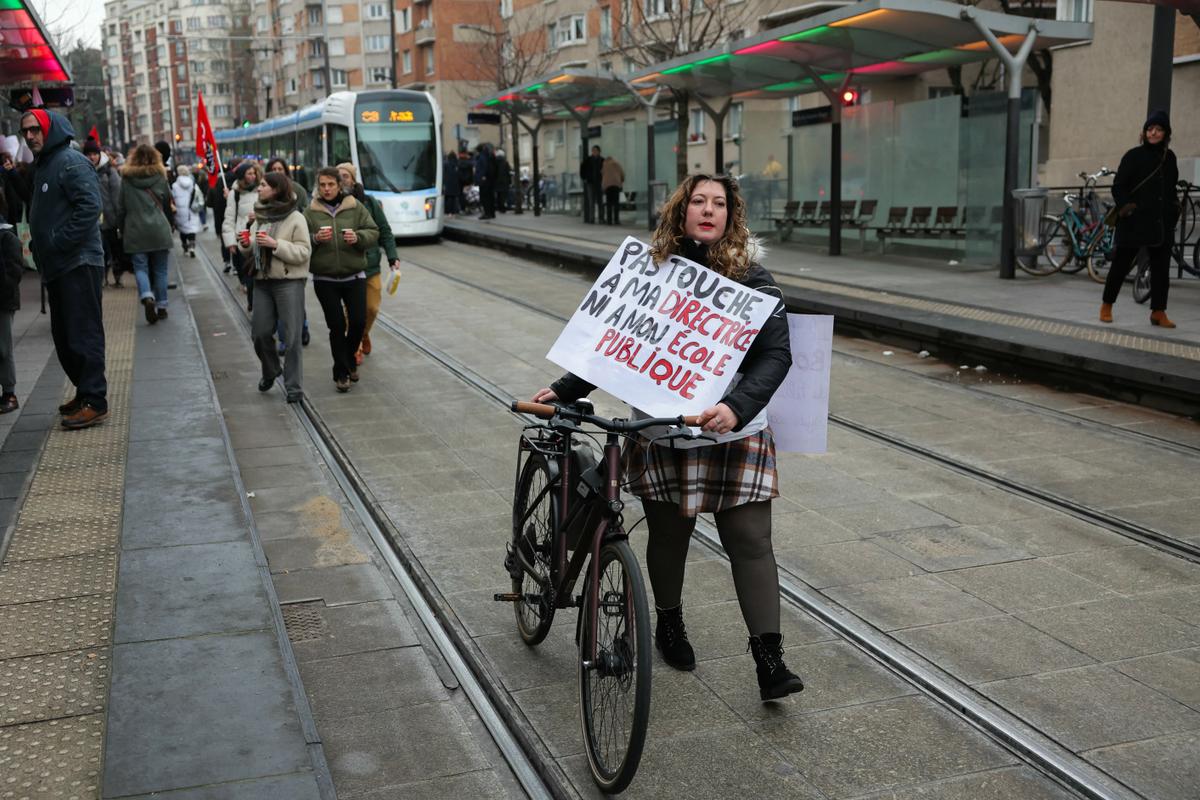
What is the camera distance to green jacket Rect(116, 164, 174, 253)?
44.4ft

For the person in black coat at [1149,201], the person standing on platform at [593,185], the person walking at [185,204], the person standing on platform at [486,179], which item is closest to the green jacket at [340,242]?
the person in black coat at [1149,201]

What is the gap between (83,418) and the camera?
8.21 metres

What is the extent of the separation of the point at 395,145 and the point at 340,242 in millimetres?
17441

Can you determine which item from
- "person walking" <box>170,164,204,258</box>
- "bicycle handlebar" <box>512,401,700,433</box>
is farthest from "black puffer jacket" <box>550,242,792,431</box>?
"person walking" <box>170,164,204,258</box>

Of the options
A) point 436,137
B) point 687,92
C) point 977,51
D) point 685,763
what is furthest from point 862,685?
point 436,137

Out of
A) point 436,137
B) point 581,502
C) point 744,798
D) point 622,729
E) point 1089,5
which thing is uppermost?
point 1089,5

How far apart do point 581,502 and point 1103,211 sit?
45.1 feet

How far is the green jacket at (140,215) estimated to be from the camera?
13539 millimetres

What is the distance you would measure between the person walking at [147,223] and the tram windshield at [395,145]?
1272 centimetres

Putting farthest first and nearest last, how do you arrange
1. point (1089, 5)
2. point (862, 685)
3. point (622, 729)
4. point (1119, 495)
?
1. point (1089, 5)
2. point (1119, 495)
3. point (862, 685)
4. point (622, 729)

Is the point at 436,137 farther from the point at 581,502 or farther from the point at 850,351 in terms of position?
the point at 581,502

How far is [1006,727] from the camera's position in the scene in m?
4.12

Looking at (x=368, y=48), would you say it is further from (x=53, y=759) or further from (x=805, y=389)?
(x=53, y=759)

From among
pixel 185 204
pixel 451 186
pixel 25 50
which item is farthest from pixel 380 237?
pixel 451 186
